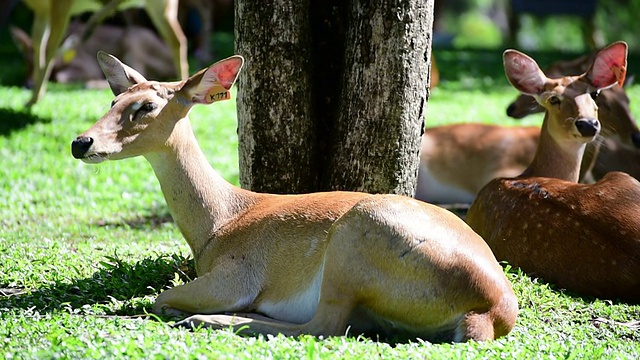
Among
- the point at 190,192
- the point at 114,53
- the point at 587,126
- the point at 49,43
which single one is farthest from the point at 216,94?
the point at 114,53

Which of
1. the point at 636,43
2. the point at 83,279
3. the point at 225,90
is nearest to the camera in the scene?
the point at 225,90

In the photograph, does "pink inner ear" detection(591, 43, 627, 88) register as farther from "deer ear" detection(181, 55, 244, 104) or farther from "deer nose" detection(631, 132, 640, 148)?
"deer ear" detection(181, 55, 244, 104)

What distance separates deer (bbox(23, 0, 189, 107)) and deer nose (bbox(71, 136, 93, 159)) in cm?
627

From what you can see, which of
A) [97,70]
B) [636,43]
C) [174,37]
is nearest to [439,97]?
[174,37]

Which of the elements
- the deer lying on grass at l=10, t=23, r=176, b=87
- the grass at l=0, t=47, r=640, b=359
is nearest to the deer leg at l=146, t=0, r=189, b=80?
the grass at l=0, t=47, r=640, b=359

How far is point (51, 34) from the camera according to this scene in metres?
10.9

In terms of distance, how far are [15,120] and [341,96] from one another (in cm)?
543

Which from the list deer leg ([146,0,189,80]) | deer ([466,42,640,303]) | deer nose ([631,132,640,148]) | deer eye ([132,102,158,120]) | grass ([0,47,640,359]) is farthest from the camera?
deer leg ([146,0,189,80])

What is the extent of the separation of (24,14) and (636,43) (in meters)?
15.9

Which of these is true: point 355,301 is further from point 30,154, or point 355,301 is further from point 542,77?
point 30,154

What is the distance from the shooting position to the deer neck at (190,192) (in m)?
5.19

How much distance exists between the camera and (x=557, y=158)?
711 centimetres

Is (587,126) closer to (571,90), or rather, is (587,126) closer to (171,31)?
(571,90)

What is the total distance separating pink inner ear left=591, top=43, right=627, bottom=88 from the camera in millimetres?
6672
